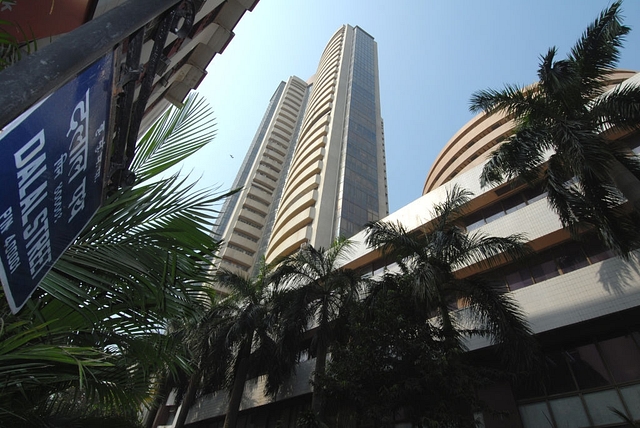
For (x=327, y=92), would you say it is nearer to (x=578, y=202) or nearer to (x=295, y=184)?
(x=295, y=184)

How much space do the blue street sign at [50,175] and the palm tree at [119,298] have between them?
34.6 inches

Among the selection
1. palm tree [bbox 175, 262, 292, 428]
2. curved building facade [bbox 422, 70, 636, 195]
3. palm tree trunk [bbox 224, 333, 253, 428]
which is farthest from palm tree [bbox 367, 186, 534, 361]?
curved building facade [bbox 422, 70, 636, 195]

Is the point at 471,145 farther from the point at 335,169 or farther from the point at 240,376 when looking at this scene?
the point at 240,376

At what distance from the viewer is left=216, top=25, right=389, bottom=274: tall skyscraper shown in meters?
34.6

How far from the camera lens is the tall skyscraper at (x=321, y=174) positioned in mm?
34594

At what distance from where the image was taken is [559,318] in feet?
39.0

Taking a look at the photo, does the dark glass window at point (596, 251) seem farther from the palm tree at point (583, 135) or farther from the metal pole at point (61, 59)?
the metal pole at point (61, 59)

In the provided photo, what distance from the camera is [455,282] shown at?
38.5ft

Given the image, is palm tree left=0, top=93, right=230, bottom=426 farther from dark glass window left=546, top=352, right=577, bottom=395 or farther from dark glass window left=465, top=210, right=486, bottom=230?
dark glass window left=465, top=210, right=486, bottom=230

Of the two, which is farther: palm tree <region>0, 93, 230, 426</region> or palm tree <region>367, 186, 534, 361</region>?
palm tree <region>367, 186, 534, 361</region>

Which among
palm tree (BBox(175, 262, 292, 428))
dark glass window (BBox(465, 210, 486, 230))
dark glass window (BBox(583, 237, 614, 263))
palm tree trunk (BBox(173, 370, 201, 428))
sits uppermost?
dark glass window (BBox(465, 210, 486, 230))

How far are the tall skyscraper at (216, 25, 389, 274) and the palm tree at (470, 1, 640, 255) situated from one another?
21041 mm

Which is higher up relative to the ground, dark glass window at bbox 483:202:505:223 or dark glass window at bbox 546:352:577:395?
dark glass window at bbox 483:202:505:223

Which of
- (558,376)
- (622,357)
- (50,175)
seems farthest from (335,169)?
(50,175)
